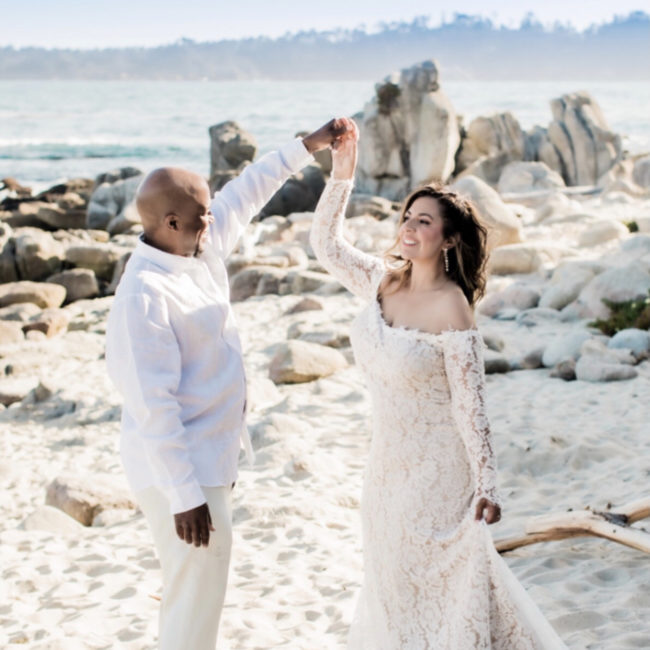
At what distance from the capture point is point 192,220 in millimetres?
2932

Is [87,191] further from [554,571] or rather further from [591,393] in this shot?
[554,571]

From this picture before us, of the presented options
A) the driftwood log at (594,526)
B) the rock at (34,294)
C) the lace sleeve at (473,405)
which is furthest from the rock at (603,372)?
the rock at (34,294)

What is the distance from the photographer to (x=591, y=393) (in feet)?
26.2

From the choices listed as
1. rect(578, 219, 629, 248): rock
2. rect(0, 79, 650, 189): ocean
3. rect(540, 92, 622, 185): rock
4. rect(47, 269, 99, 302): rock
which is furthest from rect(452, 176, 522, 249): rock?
rect(0, 79, 650, 189): ocean

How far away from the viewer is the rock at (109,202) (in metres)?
24.2

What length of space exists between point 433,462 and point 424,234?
2.63ft

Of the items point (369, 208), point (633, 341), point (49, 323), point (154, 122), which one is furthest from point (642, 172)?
point (154, 122)

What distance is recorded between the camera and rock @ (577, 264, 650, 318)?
10555 millimetres

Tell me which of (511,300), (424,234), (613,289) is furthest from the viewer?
(511,300)

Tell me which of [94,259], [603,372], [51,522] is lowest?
[94,259]

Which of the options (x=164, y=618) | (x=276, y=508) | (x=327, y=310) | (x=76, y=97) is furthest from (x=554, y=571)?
(x=76, y=97)

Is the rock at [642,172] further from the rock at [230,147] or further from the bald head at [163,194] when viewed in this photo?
the bald head at [163,194]

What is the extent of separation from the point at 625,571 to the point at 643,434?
249 centimetres

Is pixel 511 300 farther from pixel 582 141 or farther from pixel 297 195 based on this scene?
pixel 582 141
